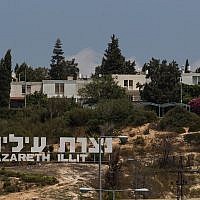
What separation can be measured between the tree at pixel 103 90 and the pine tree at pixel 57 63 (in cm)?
2577

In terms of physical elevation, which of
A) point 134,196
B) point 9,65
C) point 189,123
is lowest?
point 134,196

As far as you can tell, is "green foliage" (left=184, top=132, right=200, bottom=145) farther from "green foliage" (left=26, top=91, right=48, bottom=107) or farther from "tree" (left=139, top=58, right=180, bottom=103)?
"green foliage" (left=26, top=91, right=48, bottom=107)

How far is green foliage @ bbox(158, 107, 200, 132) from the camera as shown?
262 ft

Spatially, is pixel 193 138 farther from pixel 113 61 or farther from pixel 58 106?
pixel 113 61

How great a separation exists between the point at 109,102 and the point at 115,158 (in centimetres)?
2395

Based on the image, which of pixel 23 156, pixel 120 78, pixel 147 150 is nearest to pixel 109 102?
pixel 147 150

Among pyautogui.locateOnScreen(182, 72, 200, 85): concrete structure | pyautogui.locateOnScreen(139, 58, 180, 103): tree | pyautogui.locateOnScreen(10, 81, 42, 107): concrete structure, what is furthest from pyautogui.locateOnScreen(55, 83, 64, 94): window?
pyautogui.locateOnScreen(182, 72, 200, 85): concrete structure

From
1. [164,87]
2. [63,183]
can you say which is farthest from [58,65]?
[63,183]

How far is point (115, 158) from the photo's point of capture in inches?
2571

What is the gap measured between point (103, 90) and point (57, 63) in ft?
107

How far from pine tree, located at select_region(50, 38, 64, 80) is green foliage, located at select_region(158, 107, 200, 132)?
177ft

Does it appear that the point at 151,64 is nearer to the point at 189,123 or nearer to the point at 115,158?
the point at 189,123

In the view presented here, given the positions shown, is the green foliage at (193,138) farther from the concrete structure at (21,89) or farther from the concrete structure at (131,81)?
the concrete structure at (21,89)

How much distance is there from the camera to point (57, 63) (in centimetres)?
13850
